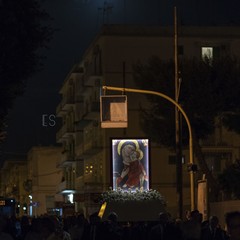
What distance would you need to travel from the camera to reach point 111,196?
29688 mm

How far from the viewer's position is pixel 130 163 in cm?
3155

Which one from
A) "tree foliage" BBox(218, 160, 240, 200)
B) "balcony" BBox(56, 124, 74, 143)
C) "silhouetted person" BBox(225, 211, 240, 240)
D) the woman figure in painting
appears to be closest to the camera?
"silhouetted person" BBox(225, 211, 240, 240)

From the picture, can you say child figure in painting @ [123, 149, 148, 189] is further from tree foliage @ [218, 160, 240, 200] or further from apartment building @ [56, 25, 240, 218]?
apartment building @ [56, 25, 240, 218]

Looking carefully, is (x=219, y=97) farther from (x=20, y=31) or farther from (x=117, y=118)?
(x=20, y=31)

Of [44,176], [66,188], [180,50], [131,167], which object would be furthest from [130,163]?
[44,176]

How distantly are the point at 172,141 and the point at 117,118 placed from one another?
15.4 meters

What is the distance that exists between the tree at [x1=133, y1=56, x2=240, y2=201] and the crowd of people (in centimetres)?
2136

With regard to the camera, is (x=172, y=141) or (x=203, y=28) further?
(x=203, y=28)

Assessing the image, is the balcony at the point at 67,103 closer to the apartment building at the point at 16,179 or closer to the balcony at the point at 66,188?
the balcony at the point at 66,188

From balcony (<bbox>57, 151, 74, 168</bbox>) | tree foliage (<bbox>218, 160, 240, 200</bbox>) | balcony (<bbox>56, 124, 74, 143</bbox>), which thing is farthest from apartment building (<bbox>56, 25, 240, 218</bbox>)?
balcony (<bbox>56, 124, 74, 143</bbox>)

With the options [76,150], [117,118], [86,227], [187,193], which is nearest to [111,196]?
[117,118]

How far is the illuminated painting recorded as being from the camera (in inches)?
1222

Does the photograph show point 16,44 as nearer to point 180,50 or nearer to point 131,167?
point 131,167

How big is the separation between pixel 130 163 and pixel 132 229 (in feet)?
32.7
